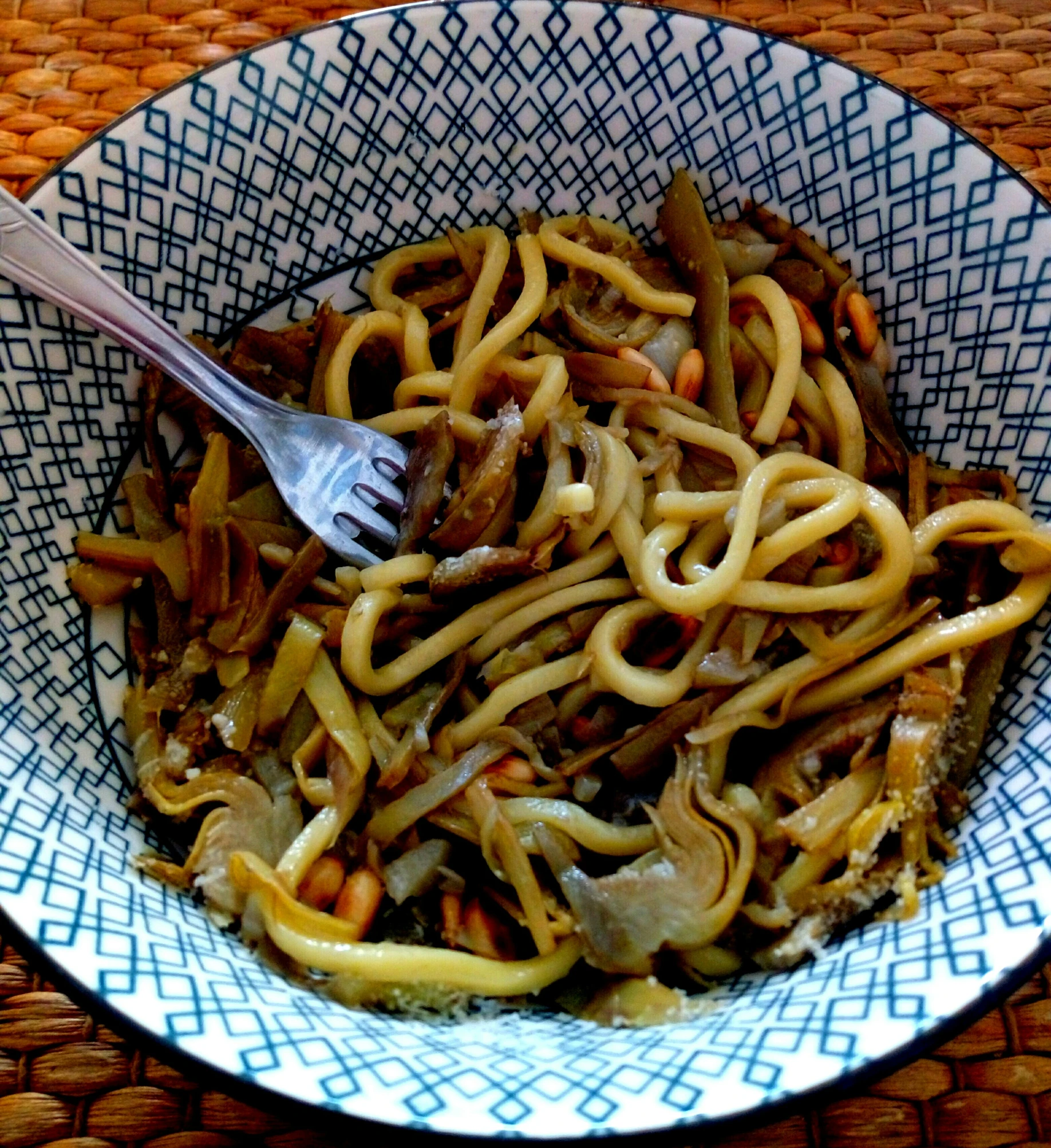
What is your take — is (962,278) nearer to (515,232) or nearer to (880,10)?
(515,232)

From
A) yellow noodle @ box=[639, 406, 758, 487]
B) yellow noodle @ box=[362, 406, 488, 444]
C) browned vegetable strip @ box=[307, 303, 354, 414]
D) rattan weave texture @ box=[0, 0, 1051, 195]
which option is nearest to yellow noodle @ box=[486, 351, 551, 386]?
yellow noodle @ box=[362, 406, 488, 444]

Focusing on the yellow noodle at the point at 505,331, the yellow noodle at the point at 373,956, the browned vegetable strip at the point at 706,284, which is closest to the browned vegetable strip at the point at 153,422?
the yellow noodle at the point at 505,331

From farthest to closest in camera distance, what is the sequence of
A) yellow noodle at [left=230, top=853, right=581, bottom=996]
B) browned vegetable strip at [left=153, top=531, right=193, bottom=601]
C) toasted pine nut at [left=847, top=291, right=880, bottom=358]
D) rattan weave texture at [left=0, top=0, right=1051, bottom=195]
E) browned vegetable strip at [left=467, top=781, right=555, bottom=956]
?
rattan weave texture at [left=0, top=0, right=1051, bottom=195], toasted pine nut at [left=847, top=291, right=880, bottom=358], browned vegetable strip at [left=153, top=531, right=193, bottom=601], browned vegetable strip at [left=467, top=781, right=555, bottom=956], yellow noodle at [left=230, top=853, right=581, bottom=996]

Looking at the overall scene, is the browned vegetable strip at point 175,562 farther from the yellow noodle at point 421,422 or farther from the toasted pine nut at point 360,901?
the toasted pine nut at point 360,901

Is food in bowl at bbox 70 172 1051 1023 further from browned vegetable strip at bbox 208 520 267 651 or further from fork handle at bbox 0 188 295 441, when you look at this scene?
fork handle at bbox 0 188 295 441

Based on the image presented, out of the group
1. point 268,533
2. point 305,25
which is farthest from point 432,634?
point 305,25

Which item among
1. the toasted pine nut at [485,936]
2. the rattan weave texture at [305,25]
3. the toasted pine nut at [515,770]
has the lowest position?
the toasted pine nut at [485,936]

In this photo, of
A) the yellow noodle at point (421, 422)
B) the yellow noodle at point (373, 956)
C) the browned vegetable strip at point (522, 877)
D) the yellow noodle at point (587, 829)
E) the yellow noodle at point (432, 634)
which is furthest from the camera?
the yellow noodle at point (421, 422)
